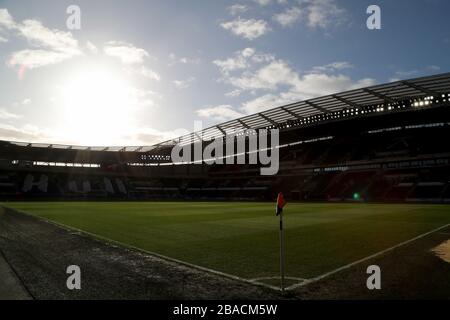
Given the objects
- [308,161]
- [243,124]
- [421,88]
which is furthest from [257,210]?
[308,161]

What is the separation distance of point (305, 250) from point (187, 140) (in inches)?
2533

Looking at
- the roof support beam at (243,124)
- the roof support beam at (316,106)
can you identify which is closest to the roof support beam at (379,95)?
the roof support beam at (316,106)

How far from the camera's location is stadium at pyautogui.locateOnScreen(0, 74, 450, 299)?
7059 millimetres

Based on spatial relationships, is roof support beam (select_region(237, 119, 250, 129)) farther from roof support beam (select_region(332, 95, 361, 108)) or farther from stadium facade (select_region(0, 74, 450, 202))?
roof support beam (select_region(332, 95, 361, 108))

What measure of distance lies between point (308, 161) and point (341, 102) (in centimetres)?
1999

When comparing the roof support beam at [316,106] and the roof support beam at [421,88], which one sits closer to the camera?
the roof support beam at [421,88]

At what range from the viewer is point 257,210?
30250mm

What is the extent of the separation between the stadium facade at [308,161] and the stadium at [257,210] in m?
0.27

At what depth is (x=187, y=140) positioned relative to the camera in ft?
241

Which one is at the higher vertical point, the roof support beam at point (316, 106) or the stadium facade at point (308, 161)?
the roof support beam at point (316, 106)

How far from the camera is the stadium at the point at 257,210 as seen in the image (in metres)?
7.06

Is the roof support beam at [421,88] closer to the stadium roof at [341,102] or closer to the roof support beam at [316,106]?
the stadium roof at [341,102]

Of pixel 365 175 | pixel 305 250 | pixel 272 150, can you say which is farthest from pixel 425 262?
pixel 272 150

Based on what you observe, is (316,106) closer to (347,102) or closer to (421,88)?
(347,102)
